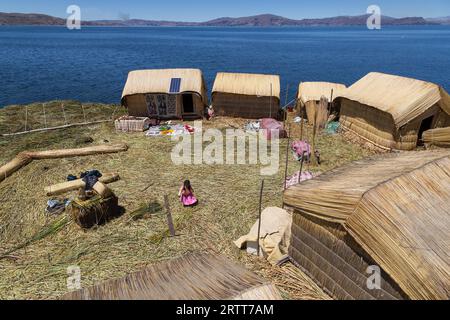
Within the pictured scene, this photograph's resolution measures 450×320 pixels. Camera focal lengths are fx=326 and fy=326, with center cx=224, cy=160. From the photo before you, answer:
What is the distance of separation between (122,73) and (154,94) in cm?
3310

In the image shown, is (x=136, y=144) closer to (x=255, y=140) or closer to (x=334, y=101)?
(x=255, y=140)

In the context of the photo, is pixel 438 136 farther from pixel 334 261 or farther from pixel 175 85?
pixel 175 85

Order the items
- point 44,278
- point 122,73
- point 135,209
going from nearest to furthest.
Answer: point 44,278
point 135,209
point 122,73

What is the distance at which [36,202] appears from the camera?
12.5 m

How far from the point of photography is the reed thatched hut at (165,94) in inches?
854

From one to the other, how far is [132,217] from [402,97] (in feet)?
47.2

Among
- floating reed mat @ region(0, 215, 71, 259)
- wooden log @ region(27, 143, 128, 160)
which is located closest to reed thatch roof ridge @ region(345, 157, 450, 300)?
floating reed mat @ region(0, 215, 71, 259)

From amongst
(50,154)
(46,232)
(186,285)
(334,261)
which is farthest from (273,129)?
(186,285)

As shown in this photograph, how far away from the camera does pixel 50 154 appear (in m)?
16.1

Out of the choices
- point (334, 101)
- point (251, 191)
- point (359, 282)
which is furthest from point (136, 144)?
point (359, 282)

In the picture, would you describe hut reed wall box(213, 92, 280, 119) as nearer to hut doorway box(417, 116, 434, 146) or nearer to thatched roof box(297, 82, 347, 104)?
thatched roof box(297, 82, 347, 104)

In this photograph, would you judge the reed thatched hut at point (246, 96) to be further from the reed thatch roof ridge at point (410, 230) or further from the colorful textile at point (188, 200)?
the reed thatch roof ridge at point (410, 230)

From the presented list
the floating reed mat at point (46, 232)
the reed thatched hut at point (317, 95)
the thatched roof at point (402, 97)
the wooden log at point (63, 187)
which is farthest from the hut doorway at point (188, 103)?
the floating reed mat at point (46, 232)

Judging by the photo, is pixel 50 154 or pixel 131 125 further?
pixel 131 125
